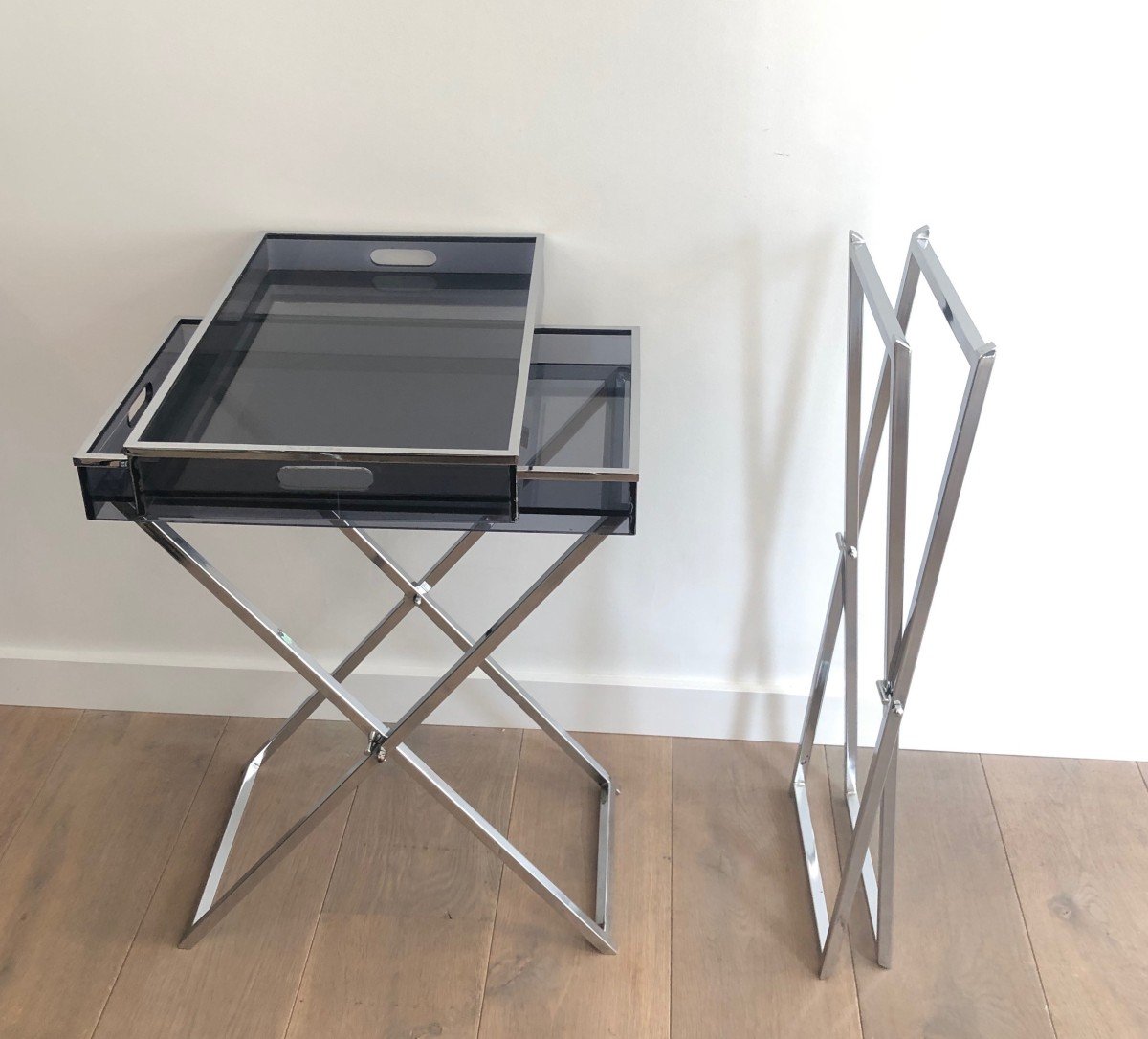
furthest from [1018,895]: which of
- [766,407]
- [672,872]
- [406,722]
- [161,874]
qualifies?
[161,874]

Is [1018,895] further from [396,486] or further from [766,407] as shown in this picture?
[396,486]

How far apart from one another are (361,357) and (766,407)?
22.8 inches

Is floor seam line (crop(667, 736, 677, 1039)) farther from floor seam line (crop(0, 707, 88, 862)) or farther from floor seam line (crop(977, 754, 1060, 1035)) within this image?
floor seam line (crop(0, 707, 88, 862))

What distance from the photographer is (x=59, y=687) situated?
1.93m

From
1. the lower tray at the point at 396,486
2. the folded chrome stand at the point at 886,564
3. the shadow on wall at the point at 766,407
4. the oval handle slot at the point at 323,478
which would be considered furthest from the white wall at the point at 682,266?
the oval handle slot at the point at 323,478

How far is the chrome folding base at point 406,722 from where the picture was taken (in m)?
1.32

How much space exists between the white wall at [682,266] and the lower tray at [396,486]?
0.34 metres

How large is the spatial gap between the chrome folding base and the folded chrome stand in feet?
1.04

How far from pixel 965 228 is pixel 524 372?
61cm

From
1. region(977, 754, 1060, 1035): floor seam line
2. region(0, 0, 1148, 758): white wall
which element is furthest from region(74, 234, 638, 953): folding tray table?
region(977, 754, 1060, 1035): floor seam line

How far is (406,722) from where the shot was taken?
1.39 meters

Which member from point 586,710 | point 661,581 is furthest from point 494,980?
point 661,581

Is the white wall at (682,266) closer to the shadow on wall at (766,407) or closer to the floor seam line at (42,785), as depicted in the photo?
the shadow on wall at (766,407)

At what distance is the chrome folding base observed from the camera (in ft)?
4.33
